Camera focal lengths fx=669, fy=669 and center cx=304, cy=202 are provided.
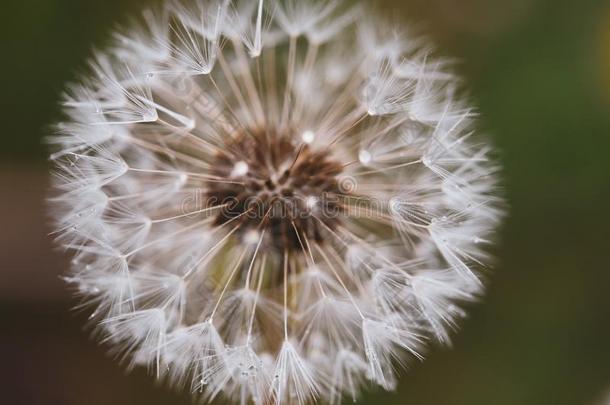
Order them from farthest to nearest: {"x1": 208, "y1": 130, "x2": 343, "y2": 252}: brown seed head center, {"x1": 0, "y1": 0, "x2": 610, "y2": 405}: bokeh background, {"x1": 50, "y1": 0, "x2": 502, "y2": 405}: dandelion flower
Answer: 1. {"x1": 0, "y1": 0, "x2": 610, "y2": 405}: bokeh background
2. {"x1": 208, "y1": 130, "x2": 343, "y2": 252}: brown seed head center
3. {"x1": 50, "y1": 0, "x2": 502, "y2": 405}: dandelion flower

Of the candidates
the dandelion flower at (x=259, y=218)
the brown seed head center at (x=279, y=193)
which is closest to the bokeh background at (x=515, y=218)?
the dandelion flower at (x=259, y=218)

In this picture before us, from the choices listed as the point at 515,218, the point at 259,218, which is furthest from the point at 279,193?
the point at 515,218

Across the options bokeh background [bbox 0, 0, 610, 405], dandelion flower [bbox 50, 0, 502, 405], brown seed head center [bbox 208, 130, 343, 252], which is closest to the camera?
dandelion flower [bbox 50, 0, 502, 405]

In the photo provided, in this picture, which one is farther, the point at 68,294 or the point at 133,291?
the point at 68,294

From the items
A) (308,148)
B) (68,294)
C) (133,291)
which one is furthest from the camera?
(68,294)

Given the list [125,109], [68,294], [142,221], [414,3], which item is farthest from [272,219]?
[414,3]

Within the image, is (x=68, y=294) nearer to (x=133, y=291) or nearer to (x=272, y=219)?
(x=133, y=291)

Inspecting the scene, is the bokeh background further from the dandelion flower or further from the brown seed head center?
the brown seed head center

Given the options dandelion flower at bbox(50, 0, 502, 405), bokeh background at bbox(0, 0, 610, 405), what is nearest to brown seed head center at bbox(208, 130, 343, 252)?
dandelion flower at bbox(50, 0, 502, 405)

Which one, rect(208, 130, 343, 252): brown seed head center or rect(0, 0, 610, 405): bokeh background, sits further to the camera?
rect(0, 0, 610, 405): bokeh background
